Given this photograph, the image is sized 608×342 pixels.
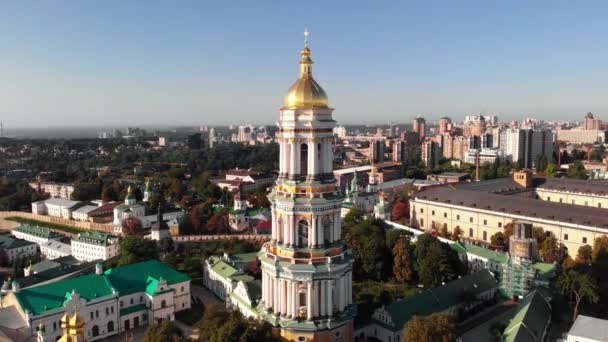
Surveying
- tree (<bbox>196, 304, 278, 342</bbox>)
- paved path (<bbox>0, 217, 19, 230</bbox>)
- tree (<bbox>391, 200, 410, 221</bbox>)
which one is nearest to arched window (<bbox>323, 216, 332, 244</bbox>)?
tree (<bbox>196, 304, 278, 342</bbox>)

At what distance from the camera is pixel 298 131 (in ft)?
66.3

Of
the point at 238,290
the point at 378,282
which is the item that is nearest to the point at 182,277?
the point at 238,290

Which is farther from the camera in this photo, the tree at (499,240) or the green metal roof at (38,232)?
the green metal roof at (38,232)

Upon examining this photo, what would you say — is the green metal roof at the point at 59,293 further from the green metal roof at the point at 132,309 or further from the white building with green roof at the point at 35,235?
the white building with green roof at the point at 35,235

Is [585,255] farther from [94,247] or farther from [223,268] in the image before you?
[94,247]

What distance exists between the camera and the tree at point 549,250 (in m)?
40.1

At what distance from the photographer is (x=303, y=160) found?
68.9ft

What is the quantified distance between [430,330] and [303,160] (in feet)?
28.6

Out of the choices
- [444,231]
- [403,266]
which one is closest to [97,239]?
[403,266]

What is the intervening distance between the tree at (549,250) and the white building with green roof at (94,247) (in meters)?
35.4

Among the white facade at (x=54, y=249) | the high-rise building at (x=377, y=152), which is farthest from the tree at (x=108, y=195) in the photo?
the high-rise building at (x=377, y=152)

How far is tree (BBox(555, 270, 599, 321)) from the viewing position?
89.2 feet

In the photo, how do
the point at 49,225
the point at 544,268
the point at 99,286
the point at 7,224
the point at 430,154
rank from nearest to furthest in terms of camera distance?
1. the point at 99,286
2. the point at 544,268
3. the point at 49,225
4. the point at 7,224
5. the point at 430,154

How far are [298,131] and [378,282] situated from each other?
19.0m
